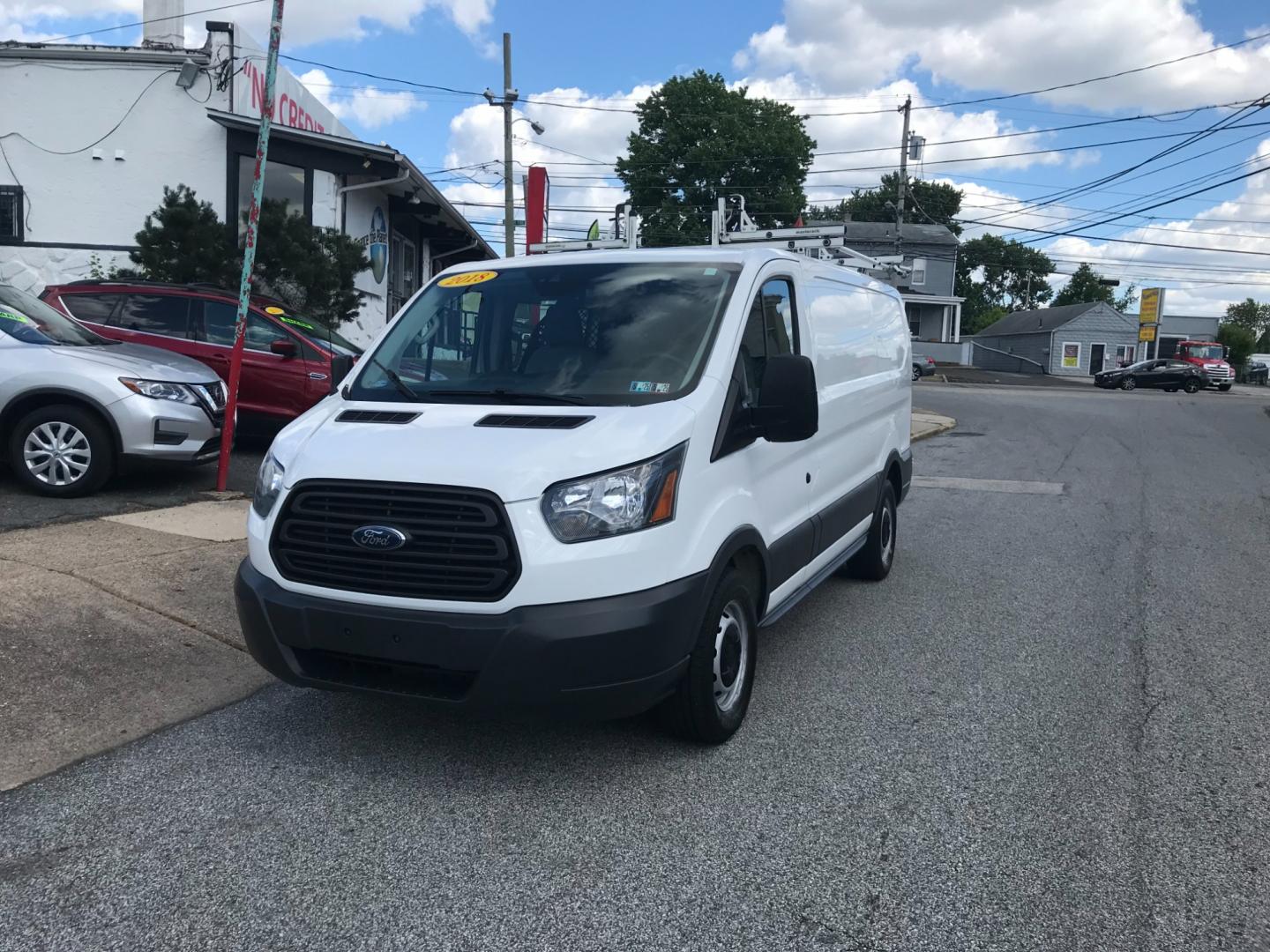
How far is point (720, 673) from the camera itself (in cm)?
409

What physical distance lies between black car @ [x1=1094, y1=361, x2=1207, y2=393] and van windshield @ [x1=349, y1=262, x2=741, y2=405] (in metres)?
46.5

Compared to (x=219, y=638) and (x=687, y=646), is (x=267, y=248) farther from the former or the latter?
(x=687, y=646)

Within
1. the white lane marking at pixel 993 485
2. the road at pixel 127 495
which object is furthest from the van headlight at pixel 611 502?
the white lane marking at pixel 993 485

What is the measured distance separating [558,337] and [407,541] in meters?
1.32

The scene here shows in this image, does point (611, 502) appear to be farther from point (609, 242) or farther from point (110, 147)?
point (110, 147)

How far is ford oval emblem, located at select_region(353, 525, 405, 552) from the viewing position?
359 cm

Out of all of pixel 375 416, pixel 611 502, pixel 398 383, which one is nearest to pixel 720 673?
pixel 611 502

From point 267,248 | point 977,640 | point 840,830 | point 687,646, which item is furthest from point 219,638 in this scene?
point 267,248

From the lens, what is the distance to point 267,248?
13055mm

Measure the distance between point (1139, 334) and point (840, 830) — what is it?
221 feet

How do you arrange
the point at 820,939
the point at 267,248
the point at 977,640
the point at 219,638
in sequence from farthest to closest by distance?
the point at 267,248 → the point at 977,640 → the point at 219,638 → the point at 820,939

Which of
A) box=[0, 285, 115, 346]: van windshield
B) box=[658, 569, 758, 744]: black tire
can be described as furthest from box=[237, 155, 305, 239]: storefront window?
box=[658, 569, 758, 744]: black tire

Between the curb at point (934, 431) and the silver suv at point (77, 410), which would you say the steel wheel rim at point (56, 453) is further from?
the curb at point (934, 431)

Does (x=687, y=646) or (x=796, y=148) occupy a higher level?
(x=796, y=148)
